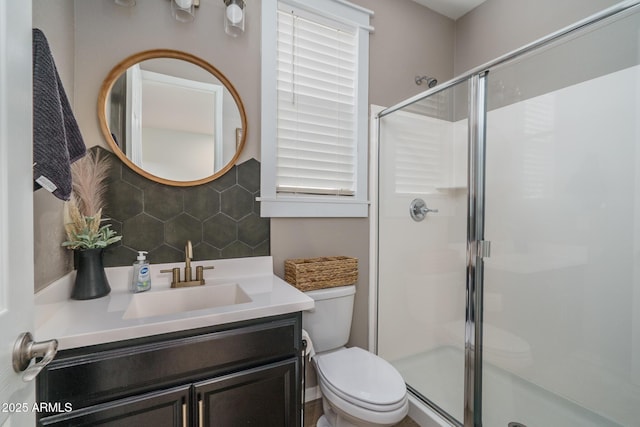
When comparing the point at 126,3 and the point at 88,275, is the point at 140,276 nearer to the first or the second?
the point at 88,275

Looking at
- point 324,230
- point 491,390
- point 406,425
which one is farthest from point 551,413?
point 324,230

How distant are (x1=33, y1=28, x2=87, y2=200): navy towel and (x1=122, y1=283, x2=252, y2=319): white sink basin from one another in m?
0.58

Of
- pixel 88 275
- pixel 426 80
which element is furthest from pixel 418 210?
pixel 88 275

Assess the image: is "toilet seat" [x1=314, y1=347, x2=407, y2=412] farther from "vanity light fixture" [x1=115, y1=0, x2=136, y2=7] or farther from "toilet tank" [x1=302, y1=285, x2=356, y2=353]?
"vanity light fixture" [x1=115, y1=0, x2=136, y2=7]

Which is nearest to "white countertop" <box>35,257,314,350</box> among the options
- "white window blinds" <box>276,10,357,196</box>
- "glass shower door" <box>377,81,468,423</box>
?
"white window blinds" <box>276,10,357,196</box>

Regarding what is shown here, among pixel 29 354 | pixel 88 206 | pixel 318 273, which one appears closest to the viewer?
pixel 29 354

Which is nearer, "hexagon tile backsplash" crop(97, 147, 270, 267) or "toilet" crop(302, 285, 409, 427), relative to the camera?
"toilet" crop(302, 285, 409, 427)

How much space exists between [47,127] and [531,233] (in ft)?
6.52

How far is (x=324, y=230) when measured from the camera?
1799 mm

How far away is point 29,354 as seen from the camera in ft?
1.74

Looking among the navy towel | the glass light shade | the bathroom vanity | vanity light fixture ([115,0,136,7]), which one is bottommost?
the bathroom vanity

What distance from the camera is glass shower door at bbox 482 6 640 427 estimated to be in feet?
4.08

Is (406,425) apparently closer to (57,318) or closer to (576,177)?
(576,177)

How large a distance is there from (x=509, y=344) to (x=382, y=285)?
75cm
